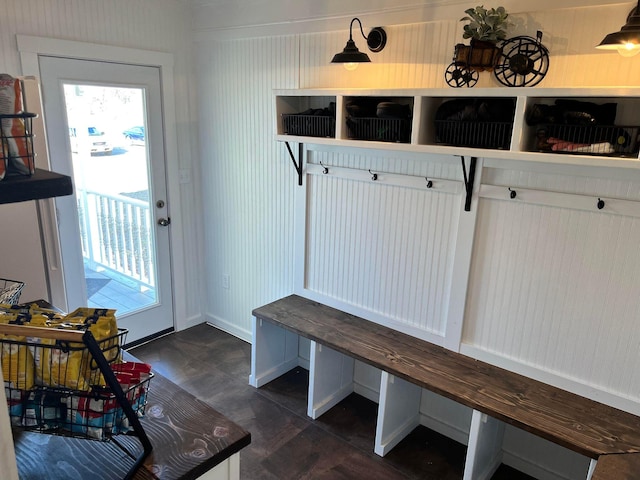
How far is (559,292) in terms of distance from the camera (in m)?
1.98

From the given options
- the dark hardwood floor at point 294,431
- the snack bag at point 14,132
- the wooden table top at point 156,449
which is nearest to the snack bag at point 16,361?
the wooden table top at point 156,449

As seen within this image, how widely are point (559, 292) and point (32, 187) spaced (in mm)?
1954

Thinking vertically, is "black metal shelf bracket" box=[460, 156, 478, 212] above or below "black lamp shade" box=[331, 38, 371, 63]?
below

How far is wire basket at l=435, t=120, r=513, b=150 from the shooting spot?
5.97 feet

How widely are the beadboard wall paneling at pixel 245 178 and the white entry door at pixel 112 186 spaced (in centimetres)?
34

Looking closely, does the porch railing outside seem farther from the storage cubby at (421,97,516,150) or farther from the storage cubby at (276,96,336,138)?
the storage cubby at (421,97,516,150)

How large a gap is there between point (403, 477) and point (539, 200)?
1474mm

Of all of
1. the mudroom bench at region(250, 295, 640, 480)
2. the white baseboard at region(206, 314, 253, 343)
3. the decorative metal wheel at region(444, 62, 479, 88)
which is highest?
the decorative metal wheel at region(444, 62, 479, 88)

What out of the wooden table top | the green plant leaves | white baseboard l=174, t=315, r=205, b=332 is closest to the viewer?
the wooden table top

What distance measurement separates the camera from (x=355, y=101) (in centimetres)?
222

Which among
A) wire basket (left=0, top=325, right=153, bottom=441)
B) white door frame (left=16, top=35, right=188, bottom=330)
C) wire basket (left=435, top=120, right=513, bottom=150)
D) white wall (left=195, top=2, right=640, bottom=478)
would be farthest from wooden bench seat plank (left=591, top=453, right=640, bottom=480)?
white door frame (left=16, top=35, right=188, bottom=330)

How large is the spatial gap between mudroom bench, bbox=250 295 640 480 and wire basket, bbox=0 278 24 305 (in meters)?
1.31

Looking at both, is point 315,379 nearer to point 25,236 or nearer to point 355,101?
point 355,101

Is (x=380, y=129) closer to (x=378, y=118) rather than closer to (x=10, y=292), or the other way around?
(x=378, y=118)
